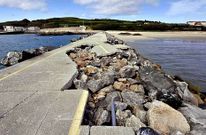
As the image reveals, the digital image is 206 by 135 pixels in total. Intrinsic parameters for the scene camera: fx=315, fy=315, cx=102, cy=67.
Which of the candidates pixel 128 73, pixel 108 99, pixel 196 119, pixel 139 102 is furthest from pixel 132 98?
pixel 128 73

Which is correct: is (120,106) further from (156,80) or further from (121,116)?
(156,80)

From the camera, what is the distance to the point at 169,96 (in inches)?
315

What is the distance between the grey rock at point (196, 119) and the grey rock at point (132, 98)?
3.36 feet

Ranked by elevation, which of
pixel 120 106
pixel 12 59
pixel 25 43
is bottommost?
pixel 25 43

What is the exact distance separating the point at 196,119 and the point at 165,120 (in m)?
1.13

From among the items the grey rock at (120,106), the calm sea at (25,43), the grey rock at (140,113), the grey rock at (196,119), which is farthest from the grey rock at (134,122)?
the calm sea at (25,43)

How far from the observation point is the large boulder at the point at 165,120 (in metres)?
5.90

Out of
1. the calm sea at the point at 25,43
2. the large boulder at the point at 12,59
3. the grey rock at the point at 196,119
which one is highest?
the grey rock at the point at 196,119

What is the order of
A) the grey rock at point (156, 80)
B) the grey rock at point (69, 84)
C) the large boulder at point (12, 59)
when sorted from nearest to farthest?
1. the grey rock at point (69, 84)
2. the grey rock at point (156, 80)
3. the large boulder at point (12, 59)

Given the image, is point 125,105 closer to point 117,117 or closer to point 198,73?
point 117,117

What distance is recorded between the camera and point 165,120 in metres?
6.00

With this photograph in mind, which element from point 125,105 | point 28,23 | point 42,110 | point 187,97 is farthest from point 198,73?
point 28,23

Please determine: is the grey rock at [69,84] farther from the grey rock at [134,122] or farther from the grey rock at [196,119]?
the grey rock at [196,119]

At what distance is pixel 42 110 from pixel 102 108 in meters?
1.49
